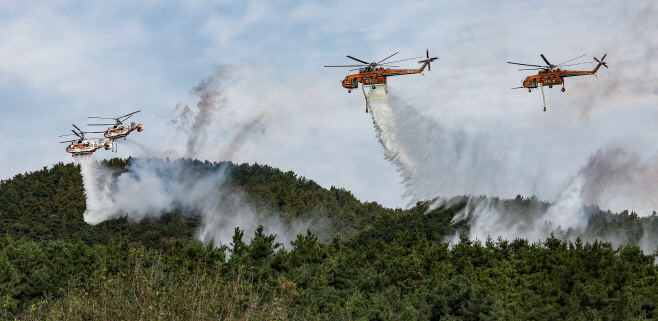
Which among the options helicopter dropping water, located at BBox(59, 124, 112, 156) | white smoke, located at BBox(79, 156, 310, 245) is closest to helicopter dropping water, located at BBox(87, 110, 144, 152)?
helicopter dropping water, located at BBox(59, 124, 112, 156)

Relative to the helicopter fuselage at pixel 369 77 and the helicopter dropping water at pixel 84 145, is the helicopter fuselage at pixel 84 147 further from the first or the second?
the helicopter fuselage at pixel 369 77

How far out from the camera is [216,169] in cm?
15288

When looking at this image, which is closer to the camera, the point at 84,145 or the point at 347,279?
the point at 347,279

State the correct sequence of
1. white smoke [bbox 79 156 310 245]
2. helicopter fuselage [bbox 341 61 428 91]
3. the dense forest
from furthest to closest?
white smoke [bbox 79 156 310 245]
helicopter fuselage [bbox 341 61 428 91]
the dense forest

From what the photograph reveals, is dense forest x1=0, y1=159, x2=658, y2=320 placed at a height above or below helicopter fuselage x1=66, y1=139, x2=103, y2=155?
below

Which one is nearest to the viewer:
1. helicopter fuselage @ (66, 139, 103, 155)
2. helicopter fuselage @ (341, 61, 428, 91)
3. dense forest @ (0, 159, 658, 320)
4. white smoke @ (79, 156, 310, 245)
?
dense forest @ (0, 159, 658, 320)

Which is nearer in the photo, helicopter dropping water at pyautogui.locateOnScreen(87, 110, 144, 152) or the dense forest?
the dense forest

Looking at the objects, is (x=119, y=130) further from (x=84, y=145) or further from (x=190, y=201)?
(x=190, y=201)

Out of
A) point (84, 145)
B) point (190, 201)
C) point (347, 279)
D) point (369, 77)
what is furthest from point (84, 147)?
point (190, 201)

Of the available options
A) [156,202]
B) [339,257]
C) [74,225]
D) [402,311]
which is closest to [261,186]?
[156,202]

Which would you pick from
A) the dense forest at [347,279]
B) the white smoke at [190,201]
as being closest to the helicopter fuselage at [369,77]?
the dense forest at [347,279]

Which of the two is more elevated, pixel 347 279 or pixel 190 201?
pixel 190 201

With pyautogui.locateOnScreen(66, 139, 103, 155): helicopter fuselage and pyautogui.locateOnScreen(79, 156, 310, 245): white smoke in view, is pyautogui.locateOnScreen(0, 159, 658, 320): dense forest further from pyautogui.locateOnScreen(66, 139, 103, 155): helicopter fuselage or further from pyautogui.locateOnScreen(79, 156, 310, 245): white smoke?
pyautogui.locateOnScreen(79, 156, 310, 245): white smoke

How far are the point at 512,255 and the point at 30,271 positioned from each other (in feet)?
137
